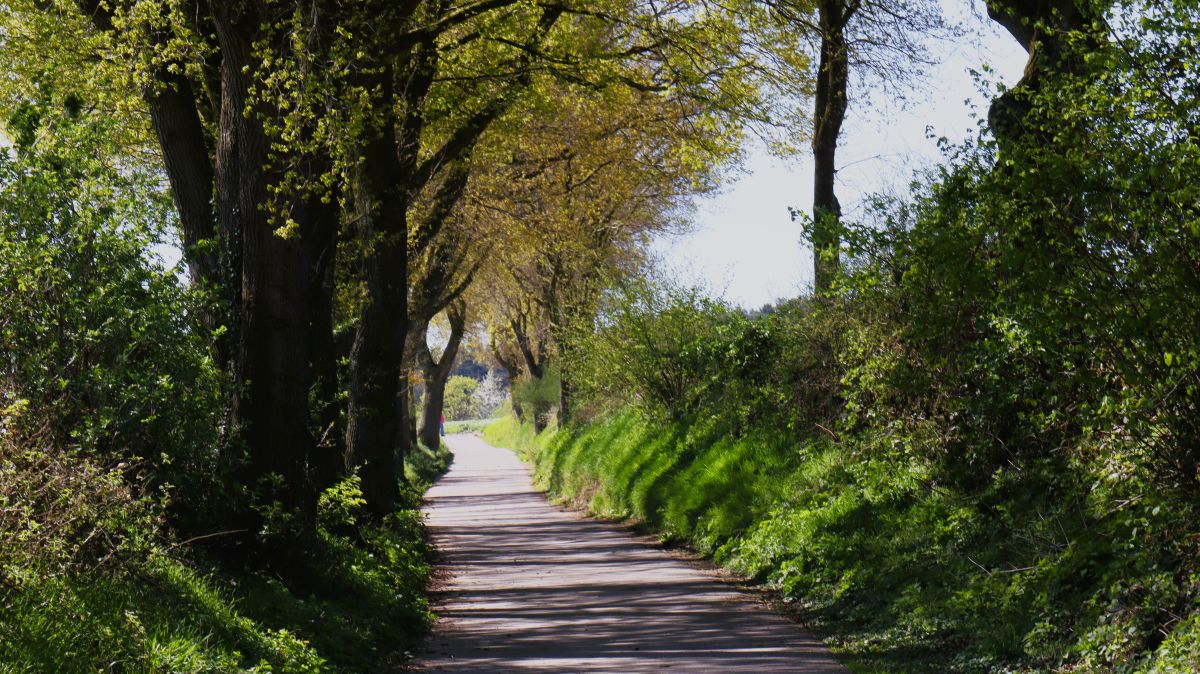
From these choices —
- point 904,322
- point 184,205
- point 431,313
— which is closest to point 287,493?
point 184,205

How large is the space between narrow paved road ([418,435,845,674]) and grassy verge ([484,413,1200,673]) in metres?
0.60

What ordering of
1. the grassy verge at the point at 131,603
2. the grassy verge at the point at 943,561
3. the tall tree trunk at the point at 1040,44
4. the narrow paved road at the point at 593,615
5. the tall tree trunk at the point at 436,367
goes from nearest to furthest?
the grassy verge at the point at 131,603 → the grassy verge at the point at 943,561 → the tall tree trunk at the point at 1040,44 → the narrow paved road at the point at 593,615 → the tall tree trunk at the point at 436,367

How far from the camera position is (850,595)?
39.0 ft

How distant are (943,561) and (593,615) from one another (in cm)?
358

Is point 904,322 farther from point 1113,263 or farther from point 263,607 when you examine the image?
point 263,607

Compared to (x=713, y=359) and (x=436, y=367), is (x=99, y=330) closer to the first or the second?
(x=713, y=359)

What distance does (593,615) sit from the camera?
12.8 meters

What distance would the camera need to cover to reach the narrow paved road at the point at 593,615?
1006cm

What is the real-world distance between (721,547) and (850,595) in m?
4.67

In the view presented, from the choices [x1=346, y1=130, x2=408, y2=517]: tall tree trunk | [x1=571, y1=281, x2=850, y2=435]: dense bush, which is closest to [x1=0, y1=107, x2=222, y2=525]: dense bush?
[x1=346, y1=130, x2=408, y2=517]: tall tree trunk

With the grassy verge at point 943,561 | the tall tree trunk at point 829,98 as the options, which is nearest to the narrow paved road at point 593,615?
the grassy verge at point 943,561

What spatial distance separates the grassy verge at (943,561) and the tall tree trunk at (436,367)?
76.3 ft

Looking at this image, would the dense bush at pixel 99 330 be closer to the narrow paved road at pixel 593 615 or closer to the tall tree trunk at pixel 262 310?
the tall tree trunk at pixel 262 310

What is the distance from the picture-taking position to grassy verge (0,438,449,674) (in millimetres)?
6598
